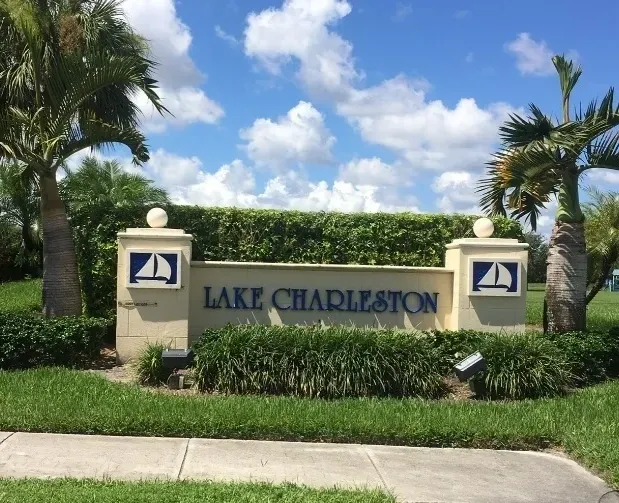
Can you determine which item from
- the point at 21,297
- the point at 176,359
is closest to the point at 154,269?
the point at 176,359

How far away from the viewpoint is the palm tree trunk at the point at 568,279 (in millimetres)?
10680

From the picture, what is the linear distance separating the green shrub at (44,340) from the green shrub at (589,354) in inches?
255

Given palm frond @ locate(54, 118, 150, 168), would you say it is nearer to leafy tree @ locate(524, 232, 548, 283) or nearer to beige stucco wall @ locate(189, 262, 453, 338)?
beige stucco wall @ locate(189, 262, 453, 338)

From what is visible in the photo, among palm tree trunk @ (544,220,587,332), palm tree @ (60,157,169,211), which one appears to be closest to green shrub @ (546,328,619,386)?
palm tree trunk @ (544,220,587,332)

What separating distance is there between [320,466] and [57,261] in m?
6.58

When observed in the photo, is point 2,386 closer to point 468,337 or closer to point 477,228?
point 468,337

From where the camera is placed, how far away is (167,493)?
497cm

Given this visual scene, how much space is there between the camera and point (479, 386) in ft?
28.6

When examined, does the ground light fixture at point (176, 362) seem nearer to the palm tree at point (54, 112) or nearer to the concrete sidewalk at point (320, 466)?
the concrete sidewalk at point (320, 466)

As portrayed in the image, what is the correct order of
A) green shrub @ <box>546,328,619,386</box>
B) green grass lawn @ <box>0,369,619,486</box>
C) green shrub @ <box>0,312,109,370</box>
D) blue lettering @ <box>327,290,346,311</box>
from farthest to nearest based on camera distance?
blue lettering @ <box>327,290,346,311</box>, green shrub @ <box>546,328,619,386</box>, green shrub @ <box>0,312,109,370</box>, green grass lawn @ <box>0,369,619,486</box>

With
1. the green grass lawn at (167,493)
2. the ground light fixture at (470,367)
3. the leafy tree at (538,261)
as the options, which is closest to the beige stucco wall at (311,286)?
the ground light fixture at (470,367)

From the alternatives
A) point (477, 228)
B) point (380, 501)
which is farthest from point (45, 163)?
point (380, 501)

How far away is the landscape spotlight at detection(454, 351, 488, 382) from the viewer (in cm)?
833

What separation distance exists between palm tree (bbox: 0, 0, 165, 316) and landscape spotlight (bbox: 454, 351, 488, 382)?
19.8ft
